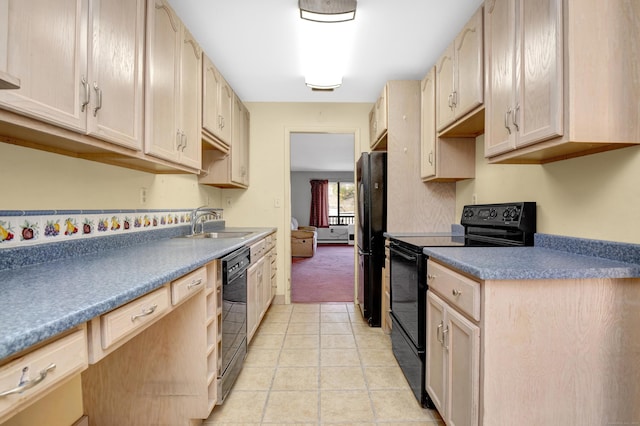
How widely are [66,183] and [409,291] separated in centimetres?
185

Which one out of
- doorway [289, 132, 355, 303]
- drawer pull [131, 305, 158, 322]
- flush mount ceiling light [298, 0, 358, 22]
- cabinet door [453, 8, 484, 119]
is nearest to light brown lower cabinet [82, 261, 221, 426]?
drawer pull [131, 305, 158, 322]

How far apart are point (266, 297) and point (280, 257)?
0.72m

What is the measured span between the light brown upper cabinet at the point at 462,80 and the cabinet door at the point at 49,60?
6.06 ft

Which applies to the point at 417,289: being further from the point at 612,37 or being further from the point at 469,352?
the point at 612,37

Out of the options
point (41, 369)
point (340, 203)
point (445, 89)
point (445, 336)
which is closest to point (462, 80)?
point (445, 89)

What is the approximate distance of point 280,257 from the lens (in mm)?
3633

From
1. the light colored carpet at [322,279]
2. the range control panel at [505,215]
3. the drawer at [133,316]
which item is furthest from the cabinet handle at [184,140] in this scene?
the light colored carpet at [322,279]

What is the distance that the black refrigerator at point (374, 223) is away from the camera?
9.32 ft

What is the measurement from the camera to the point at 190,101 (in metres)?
→ 1.98

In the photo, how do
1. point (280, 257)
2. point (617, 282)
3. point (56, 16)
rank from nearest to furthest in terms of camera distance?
point (56, 16)
point (617, 282)
point (280, 257)

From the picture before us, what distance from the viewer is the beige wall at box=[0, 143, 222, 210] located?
1.16 meters

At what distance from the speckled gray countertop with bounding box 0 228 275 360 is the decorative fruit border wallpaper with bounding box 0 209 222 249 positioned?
4.3 inches

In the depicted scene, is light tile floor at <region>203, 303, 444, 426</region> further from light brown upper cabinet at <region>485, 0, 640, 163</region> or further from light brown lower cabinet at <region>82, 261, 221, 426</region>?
light brown upper cabinet at <region>485, 0, 640, 163</region>

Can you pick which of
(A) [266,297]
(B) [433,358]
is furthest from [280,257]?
(B) [433,358]
